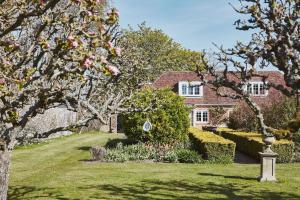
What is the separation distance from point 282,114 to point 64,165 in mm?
16263

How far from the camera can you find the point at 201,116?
164 feet

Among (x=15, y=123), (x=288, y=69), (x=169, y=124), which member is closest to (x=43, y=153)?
(x=169, y=124)

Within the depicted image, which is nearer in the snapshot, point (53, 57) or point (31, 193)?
point (53, 57)

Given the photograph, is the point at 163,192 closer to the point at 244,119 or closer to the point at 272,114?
the point at 272,114

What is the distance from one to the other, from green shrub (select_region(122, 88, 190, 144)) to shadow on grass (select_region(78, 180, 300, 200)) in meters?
8.55

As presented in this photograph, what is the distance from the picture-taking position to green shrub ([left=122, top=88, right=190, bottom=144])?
2464 centimetres

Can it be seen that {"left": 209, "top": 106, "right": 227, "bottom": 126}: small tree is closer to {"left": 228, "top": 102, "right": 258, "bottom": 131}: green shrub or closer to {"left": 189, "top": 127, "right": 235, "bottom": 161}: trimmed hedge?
{"left": 228, "top": 102, "right": 258, "bottom": 131}: green shrub

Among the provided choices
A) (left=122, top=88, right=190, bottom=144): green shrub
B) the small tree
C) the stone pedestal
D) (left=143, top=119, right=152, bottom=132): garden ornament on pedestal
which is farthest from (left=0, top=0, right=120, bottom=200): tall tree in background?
the small tree

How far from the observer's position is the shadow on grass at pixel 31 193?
525 inches

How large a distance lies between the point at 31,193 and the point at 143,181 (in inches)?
165

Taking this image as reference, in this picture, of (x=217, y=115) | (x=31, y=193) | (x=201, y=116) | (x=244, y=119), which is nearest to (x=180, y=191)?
(x=31, y=193)

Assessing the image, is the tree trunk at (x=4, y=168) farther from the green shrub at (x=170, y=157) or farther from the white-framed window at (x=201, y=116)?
the white-framed window at (x=201, y=116)

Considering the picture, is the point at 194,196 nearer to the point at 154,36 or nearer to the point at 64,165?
the point at 64,165

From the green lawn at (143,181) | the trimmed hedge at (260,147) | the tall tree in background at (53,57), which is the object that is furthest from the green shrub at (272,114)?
the tall tree in background at (53,57)
